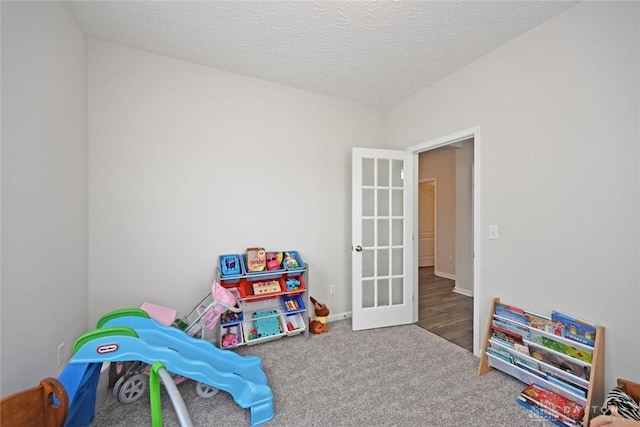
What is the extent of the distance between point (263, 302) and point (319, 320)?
2.14ft

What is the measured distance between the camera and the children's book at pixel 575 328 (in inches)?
62.7

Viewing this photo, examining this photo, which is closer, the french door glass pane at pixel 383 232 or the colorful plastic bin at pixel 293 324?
the colorful plastic bin at pixel 293 324

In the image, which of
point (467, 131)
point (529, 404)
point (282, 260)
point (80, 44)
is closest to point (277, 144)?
point (282, 260)

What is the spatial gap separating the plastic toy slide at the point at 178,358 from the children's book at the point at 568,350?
1.90m

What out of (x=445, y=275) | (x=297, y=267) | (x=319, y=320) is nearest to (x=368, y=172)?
(x=297, y=267)

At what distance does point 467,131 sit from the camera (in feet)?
7.84

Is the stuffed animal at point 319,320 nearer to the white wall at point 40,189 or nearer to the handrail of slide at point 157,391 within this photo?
the handrail of slide at point 157,391

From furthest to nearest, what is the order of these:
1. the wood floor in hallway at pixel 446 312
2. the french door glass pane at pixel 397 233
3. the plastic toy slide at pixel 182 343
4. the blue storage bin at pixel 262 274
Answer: the french door glass pane at pixel 397 233
the wood floor in hallway at pixel 446 312
the blue storage bin at pixel 262 274
the plastic toy slide at pixel 182 343

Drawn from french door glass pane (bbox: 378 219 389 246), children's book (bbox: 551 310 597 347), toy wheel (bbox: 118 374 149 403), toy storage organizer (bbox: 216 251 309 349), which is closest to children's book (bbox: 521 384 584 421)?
children's book (bbox: 551 310 597 347)

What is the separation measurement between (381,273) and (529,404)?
1.61m

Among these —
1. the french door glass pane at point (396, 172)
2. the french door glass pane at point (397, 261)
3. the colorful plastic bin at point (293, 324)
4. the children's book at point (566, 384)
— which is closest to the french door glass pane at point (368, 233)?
the french door glass pane at point (397, 261)

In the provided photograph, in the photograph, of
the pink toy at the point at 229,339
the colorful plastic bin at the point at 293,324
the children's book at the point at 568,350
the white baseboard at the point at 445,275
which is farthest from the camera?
the white baseboard at the point at 445,275

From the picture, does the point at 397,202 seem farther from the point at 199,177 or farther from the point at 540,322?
the point at 199,177

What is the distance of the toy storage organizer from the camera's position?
2391 millimetres
